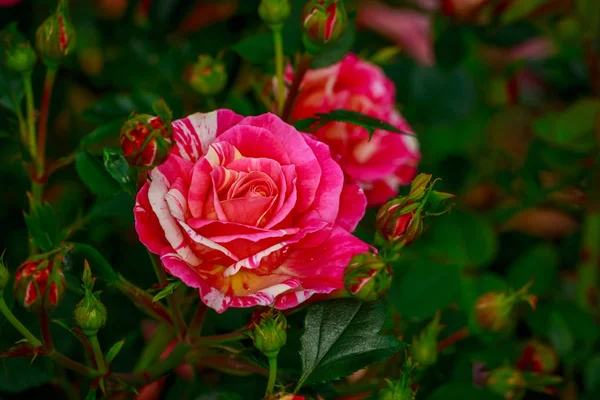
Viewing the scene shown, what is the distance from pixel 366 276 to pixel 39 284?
0.20m

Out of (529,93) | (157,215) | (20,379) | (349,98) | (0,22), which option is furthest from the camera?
(529,93)

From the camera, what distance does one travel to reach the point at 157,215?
413 mm

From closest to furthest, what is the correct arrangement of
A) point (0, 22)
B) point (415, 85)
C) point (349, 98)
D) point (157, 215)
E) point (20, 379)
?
point (157, 215), point (20, 379), point (349, 98), point (0, 22), point (415, 85)

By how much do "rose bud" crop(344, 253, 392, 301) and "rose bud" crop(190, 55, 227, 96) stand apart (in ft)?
0.76

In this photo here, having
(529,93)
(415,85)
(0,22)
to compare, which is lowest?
(529,93)

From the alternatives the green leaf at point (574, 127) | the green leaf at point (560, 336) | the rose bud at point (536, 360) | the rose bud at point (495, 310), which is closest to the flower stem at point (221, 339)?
the rose bud at point (495, 310)

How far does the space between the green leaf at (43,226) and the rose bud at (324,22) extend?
23 centimetres

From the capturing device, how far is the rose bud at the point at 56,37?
1.76 feet

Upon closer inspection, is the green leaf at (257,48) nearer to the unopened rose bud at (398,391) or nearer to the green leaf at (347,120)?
the green leaf at (347,120)

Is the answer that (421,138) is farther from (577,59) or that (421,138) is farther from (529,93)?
(529,93)

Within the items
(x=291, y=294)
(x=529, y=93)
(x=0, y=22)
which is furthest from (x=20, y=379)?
(x=529, y=93)

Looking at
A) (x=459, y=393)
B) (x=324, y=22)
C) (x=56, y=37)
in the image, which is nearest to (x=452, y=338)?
(x=459, y=393)

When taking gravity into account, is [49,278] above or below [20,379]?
above

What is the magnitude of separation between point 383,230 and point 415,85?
55 cm
